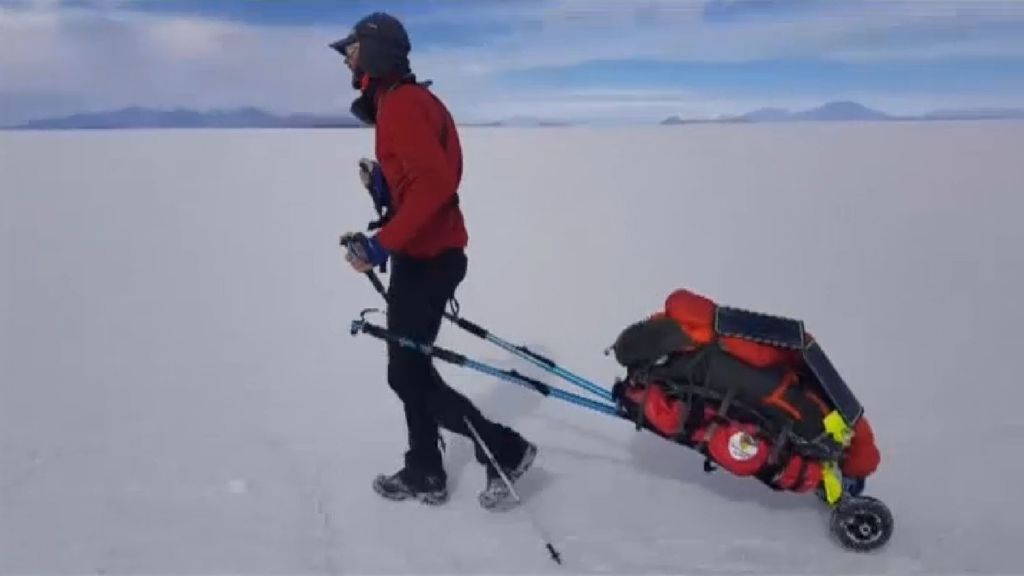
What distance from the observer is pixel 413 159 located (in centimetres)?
381

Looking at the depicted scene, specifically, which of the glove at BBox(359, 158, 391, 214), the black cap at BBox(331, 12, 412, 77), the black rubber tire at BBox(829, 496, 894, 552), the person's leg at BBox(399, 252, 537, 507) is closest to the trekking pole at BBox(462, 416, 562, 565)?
the person's leg at BBox(399, 252, 537, 507)

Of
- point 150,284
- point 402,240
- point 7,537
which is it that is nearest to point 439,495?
point 402,240

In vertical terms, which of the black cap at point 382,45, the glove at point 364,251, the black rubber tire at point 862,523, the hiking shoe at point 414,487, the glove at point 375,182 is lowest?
the hiking shoe at point 414,487

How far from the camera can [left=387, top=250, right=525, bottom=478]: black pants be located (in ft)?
13.7

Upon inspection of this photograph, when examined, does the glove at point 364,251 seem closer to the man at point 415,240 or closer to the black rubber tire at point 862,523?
the man at point 415,240

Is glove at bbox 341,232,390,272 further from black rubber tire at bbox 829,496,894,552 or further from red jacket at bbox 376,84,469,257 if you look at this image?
black rubber tire at bbox 829,496,894,552

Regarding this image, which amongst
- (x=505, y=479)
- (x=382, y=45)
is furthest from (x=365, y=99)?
(x=505, y=479)

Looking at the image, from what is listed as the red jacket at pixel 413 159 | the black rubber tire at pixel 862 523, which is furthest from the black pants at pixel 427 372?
the black rubber tire at pixel 862 523

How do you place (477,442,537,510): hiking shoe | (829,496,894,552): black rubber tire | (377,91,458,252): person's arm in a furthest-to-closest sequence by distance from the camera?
(477,442,537,510): hiking shoe < (829,496,894,552): black rubber tire < (377,91,458,252): person's arm

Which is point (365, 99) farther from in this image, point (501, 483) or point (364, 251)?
point (501, 483)

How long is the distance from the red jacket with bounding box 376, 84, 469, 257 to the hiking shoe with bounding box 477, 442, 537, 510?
103 cm

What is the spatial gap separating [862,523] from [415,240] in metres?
1.97

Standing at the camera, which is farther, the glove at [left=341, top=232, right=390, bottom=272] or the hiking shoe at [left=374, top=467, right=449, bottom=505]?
the hiking shoe at [left=374, top=467, right=449, bottom=505]

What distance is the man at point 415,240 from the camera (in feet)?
12.6
